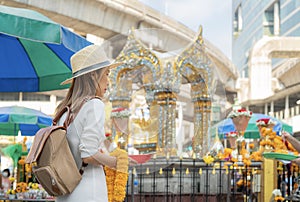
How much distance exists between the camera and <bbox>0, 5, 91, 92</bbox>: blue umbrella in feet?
19.8

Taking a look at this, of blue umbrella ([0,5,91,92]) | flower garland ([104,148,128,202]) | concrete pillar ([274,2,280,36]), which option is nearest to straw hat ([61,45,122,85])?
flower garland ([104,148,128,202])

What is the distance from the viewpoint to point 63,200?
3225 millimetres

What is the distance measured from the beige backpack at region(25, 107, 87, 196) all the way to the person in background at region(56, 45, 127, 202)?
7cm

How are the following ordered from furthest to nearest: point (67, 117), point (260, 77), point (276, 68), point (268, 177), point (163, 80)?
point (276, 68), point (260, 77), point (163, 80), point (268, 177), point (67, 117)

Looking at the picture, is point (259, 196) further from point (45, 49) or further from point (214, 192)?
point (45, 49)

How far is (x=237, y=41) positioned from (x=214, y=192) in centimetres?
7457

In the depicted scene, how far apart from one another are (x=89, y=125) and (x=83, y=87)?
0.30 metres

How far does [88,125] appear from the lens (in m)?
3.25

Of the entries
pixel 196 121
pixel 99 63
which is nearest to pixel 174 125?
pixel 196 121

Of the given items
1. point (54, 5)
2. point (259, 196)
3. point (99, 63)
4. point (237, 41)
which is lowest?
point (259, 196)

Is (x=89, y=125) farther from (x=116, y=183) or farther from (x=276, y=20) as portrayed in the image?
(x=276, y=20)

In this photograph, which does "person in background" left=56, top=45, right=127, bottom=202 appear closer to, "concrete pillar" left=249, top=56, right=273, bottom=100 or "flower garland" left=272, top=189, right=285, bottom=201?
"flower garland" left=272, top=189, right=285, bottom=201

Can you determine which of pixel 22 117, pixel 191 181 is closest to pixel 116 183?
pixel 191 181

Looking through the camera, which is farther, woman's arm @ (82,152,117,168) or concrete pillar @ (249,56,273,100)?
concrete pillar @ (249,56,273,100)
